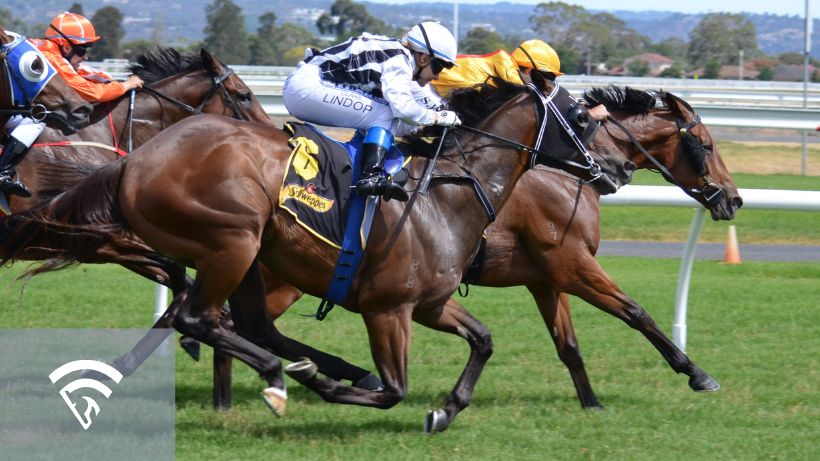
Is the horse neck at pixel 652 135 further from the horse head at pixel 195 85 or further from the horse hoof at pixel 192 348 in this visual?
the horse hoof at pixel 192 348

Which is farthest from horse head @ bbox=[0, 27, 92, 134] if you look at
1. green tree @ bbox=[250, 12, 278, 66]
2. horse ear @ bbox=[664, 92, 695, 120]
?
green tree @ bbox=[250, 12, 278, 66]

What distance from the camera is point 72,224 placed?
5477 millimetres

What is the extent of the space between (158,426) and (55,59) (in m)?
3.00

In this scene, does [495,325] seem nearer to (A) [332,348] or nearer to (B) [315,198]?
(A) [332,348]

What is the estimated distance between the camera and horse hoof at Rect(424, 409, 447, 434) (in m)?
5.64

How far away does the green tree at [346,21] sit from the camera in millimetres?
66500

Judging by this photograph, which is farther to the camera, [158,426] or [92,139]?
[92,139]

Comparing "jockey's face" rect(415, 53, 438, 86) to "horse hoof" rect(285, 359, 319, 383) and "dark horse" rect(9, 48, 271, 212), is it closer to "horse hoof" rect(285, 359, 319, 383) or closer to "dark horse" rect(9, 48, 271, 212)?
"horse hoof" rect(285, 359, 319, 383)

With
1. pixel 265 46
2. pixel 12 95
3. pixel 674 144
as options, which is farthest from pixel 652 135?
pixel 265 46

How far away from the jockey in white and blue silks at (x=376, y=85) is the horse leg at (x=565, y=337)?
147 cm

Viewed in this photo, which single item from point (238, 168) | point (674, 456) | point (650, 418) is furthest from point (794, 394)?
point (238, 168)

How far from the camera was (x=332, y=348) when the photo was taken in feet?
25.4

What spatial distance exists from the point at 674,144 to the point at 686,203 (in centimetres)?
103

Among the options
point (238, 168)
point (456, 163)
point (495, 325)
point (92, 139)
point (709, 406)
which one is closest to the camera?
point (238, 168)
